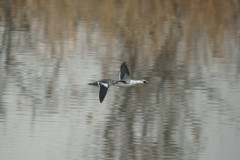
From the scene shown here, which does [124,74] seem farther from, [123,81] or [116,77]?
[116,77]

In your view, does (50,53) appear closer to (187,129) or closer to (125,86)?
(125,86)

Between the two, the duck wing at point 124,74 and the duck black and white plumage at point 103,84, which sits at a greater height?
the duck wing at point 124,74

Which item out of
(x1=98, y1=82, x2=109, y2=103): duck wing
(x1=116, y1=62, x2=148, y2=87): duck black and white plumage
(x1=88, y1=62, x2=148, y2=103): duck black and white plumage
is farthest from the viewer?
(x1=116, y1=62, x2=148, y2=87): duck black and white plumage

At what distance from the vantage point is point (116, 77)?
1071 centimetres

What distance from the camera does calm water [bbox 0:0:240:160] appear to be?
8438 mm

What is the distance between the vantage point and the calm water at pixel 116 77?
8.44 meters

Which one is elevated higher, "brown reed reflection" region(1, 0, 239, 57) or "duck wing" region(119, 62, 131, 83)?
"brown reed reflection" region(1, 0, 239, 57)

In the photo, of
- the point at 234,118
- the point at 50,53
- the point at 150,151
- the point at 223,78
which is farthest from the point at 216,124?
the point at 50,53

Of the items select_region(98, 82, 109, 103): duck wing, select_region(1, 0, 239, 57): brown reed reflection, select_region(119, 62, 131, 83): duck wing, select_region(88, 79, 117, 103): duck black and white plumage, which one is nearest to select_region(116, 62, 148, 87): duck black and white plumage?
select_region(119, 62, 131, 83): duck wing

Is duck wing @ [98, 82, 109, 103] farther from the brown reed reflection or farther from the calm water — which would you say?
the brown reed reflection

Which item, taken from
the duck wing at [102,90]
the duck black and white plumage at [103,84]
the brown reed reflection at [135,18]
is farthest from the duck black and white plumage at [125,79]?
the brown reed reflection at [135,18]

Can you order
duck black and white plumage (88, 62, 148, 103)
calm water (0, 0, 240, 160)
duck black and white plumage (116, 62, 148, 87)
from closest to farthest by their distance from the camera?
1. calm water (0, 0, 240, 160)
2. duck black and white plumage (88, 62, 148, 103)
3. duck black and white plumage (116, 62, 148, 87)

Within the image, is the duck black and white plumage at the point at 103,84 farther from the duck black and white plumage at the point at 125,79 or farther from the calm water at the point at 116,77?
the calm water at the point at 116,77

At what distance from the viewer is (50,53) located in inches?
460
